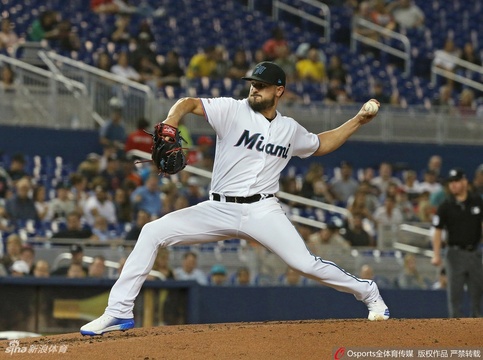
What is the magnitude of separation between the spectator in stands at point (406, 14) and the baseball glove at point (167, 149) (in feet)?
53.5

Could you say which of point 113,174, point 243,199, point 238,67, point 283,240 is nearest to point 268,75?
point 243,199

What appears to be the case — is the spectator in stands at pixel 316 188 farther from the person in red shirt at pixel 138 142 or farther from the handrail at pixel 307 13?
the handrail at pixel 307 13

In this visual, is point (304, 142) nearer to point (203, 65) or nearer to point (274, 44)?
point (203, 65)

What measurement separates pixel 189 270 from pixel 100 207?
207 centimetres

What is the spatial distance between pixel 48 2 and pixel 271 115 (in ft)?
41.8

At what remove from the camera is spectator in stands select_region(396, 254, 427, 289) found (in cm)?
1424

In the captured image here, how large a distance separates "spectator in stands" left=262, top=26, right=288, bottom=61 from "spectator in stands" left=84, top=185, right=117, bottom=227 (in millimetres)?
5991

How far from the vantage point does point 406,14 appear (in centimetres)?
2373

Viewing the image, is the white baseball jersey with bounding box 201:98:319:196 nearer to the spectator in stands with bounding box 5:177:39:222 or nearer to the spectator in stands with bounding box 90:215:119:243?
the spectator in stands with bounding box 90:215:119:243

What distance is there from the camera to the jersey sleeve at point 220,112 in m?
8.25

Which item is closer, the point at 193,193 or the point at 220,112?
the point at 220,112

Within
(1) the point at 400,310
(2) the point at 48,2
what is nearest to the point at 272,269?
(1) the point at 400,310

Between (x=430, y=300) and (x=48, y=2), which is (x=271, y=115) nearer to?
(x=430, y=300)

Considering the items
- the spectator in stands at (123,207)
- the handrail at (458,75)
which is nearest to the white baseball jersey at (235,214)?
the spectator in stands at (123,207)
